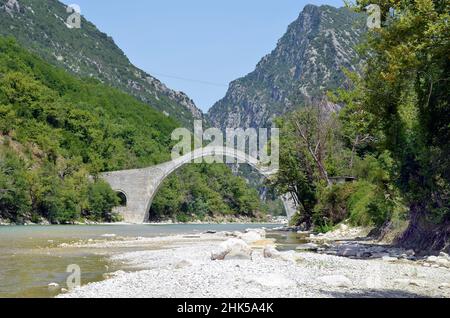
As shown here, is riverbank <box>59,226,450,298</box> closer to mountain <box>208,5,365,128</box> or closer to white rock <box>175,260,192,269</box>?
white rock <box>175,260,192,269</box>

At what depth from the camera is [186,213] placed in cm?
7400

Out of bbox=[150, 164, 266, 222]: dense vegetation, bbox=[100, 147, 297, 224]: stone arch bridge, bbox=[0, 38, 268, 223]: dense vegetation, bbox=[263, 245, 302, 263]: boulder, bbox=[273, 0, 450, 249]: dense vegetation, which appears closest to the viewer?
bbox=[273, 0, 450, 249]: dense vegetation

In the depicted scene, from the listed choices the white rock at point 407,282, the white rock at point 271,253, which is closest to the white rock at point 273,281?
the white rock at point 407,282

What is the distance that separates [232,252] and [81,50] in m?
115

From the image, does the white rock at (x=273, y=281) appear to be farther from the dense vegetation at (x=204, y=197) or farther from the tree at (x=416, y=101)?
the dense vegetation at (x=204, y=197)

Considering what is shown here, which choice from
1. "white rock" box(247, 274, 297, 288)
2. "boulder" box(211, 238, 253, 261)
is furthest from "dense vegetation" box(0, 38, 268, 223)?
"white rock" box(247, 274, 297, 288)

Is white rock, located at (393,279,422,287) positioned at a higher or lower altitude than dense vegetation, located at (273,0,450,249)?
lower

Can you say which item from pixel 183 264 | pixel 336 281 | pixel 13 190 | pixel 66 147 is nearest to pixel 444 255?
pixel 336 281

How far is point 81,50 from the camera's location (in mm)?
119688

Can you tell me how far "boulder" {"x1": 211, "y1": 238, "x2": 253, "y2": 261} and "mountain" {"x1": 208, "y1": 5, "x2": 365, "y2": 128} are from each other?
82433 millimetres

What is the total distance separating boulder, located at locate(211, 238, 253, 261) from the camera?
10.6 metres

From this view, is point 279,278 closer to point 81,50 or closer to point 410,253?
point 410,253

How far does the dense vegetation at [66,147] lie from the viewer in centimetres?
4259
